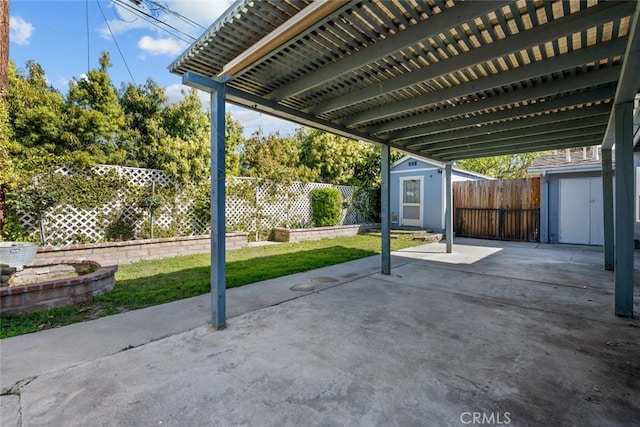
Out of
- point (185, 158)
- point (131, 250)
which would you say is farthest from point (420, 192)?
point (131, 250)

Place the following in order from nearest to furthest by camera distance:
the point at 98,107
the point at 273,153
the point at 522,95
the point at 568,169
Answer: the point at 522,95, the point at 98,107, the point at 568,169, the point at 273,153

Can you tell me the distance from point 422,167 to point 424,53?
9.87 meters

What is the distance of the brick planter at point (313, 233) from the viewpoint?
9.41m

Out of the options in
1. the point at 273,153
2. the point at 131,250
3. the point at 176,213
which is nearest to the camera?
the point at 131,250

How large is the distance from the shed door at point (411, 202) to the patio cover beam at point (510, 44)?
9.52 meters

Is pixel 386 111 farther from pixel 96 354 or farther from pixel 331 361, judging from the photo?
pixel 96 354

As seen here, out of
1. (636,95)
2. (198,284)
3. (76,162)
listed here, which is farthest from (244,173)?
(636,95)

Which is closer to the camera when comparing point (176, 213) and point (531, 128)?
point (531, 128)

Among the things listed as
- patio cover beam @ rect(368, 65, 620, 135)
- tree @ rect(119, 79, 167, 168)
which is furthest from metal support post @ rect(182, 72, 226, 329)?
tree @ rect(119, 79, 167, 168)

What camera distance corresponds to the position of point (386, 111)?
13.8 feet

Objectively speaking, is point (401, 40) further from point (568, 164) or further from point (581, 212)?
point (581, 212)

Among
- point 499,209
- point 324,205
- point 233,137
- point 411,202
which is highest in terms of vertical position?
point 233,137

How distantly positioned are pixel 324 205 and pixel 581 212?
815 centimetres

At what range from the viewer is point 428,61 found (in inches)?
121
